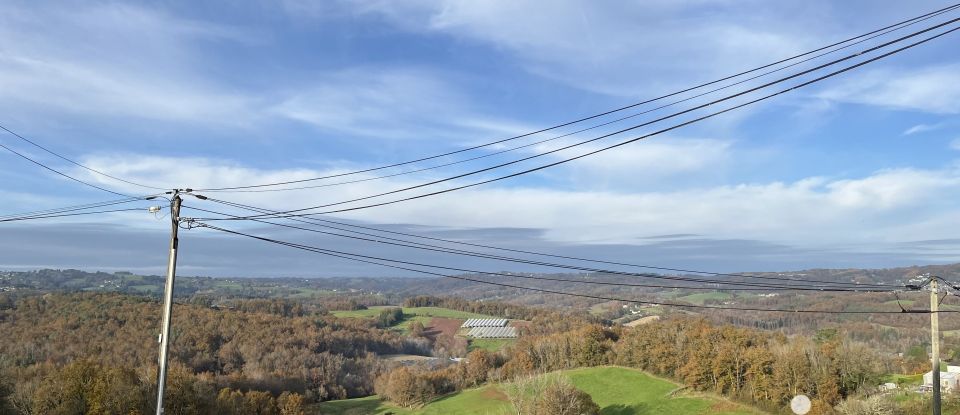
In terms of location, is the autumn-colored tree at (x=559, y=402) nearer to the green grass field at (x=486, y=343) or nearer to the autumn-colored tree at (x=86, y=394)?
the autumn-colored tree at (x=86, y=394)

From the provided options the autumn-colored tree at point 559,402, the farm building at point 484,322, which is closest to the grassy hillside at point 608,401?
the autumn-colored tree at point 559,402

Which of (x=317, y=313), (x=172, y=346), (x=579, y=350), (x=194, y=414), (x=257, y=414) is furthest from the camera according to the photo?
(x=317, y=313)

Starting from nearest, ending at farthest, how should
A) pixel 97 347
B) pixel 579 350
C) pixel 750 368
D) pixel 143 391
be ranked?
pixel 143 391 < pixel 750 368 < pixel 97 347 < pixel 579 350

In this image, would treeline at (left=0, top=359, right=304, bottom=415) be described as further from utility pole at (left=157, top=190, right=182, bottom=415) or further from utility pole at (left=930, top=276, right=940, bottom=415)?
utility pole at (left=930, top=276, right=940, bottom=415)

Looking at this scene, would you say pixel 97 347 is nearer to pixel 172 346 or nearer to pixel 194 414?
pixel 172 346

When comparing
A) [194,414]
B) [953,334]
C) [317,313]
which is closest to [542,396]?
[194,414]

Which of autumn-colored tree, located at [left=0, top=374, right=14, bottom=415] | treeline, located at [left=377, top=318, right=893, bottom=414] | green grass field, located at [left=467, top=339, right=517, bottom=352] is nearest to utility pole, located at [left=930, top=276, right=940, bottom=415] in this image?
treeline, located at [left=377, top=318, right=893, bottom=414]
